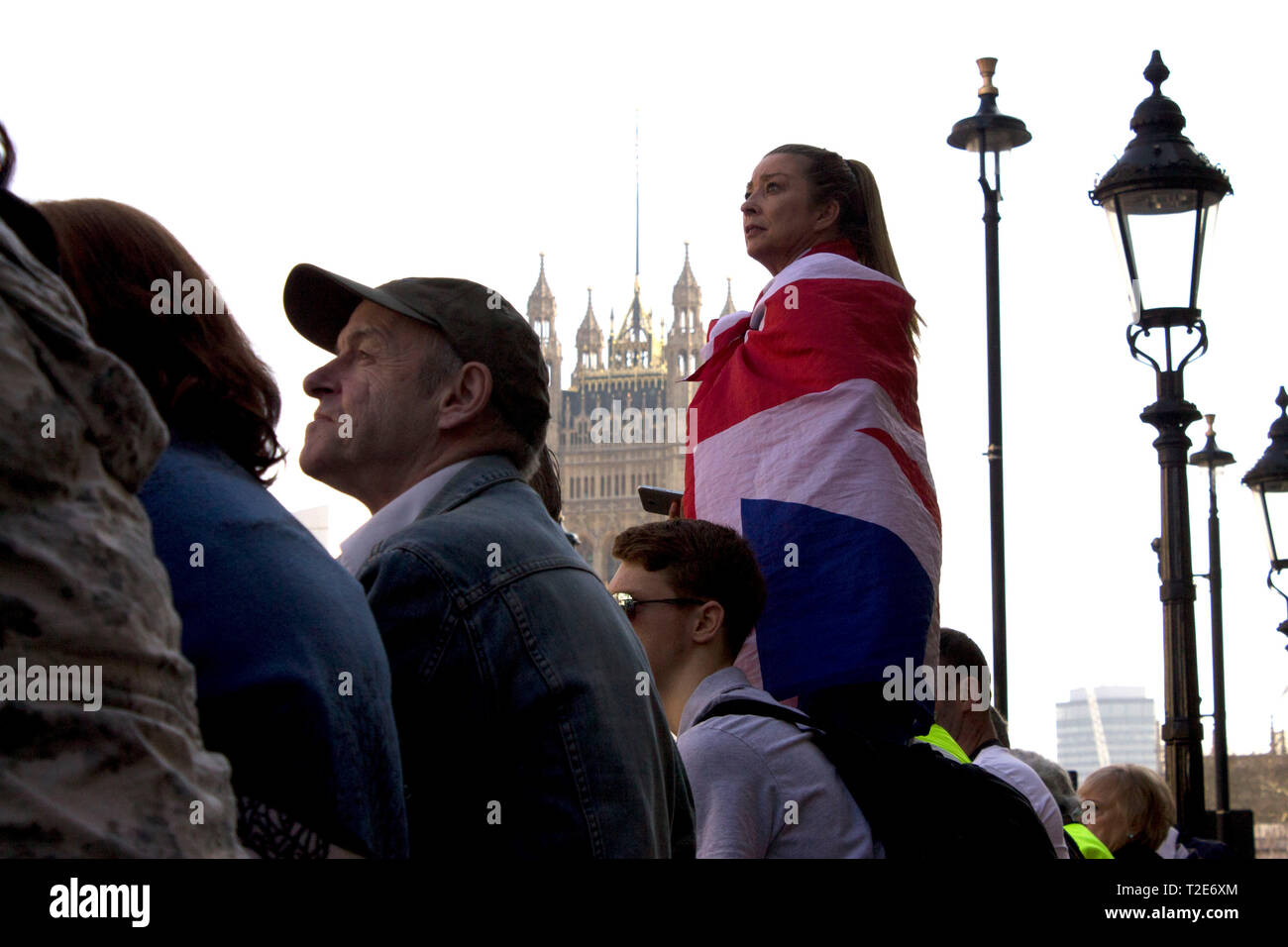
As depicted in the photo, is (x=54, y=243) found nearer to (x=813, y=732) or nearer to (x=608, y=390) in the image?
(x=813, y=732)

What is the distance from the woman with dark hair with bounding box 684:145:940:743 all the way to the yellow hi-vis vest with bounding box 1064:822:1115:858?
2.08m

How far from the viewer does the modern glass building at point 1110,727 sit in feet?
440

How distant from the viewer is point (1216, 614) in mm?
14094

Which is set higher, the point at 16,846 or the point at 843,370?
the point at 843,370

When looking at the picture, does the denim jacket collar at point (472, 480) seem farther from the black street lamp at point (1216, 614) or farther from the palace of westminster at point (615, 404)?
the palace of westminster at point (615, 404)

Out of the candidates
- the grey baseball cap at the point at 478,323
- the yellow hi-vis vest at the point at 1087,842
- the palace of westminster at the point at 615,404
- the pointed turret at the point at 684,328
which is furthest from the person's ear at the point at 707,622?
the pointed turret at the point at 684,328

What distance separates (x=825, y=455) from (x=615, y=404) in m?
82.9

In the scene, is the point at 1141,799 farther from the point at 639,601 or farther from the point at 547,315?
the point at 547,315

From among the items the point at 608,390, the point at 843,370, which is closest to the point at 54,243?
the point at 843,370

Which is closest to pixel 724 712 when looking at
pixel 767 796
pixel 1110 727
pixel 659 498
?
pixel 767 796

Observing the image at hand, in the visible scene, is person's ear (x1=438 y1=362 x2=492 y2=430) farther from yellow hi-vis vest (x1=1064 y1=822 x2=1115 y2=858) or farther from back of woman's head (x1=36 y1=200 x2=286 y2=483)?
yellow hi-vis vest (x1=1064 y1=822 x2=1115 y2=858)

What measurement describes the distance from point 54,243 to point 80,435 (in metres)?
0.30

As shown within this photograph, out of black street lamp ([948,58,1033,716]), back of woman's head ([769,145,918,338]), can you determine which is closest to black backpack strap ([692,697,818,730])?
back of woman's head ([769,145,918,338])
